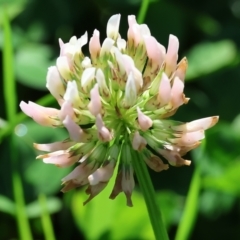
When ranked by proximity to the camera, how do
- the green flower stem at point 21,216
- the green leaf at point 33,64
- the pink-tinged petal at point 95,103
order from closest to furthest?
1. the pink-tinged petal at point 95,103
2. the green flower stem at point 21,216
3. the green leaf at point 33,64

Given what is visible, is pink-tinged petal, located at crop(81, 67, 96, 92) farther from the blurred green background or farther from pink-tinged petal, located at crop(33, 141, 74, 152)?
the blurred green background

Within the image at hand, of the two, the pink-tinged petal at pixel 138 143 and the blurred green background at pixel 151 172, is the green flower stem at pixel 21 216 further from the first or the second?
the pink-tinged petal at pixel 138 143

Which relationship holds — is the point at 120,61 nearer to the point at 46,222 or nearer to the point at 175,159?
the point at 175,159

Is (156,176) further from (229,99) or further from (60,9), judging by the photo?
(60,9)

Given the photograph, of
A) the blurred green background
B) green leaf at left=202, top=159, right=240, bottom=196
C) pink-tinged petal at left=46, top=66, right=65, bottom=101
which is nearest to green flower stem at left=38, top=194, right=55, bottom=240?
the blurred green background

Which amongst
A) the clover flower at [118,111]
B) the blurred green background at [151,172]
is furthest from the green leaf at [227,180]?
the clover flower at [118,111]

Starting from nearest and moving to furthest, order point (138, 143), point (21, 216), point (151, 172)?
point (138, 143) → point (21, 216) → point (151, 172)

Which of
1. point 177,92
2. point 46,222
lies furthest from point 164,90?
point 46,222
